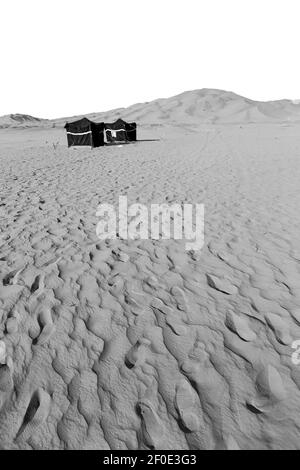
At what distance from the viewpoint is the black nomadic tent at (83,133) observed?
21.3m

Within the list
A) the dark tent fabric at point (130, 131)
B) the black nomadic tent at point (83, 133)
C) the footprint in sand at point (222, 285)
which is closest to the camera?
the footprint in sand at point (222, 285)

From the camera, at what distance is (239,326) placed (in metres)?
2.71

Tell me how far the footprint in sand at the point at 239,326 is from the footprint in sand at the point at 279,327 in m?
0.22

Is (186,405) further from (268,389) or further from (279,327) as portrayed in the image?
(279,327)

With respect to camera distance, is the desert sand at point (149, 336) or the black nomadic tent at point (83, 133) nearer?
the desert sand at point (149, 336)

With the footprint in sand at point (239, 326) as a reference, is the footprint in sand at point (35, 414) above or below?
below

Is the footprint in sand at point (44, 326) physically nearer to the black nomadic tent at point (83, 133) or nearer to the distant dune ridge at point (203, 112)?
the black nomadic tent at point (83, 133)

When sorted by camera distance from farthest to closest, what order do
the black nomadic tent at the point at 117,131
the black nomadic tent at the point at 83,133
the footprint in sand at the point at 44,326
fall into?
the black nomadic tent at the point at 117,131
the black nomadic tent at the point at 83,133
the footprint in sand at the point at 44,326

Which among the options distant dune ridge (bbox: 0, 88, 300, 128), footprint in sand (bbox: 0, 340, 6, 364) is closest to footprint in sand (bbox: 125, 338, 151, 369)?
footprint in sand (bbox: 0, 340, 6, 364)

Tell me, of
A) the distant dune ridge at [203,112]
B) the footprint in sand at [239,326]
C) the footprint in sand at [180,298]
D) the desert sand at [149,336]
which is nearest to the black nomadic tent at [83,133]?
the desert sand at [149,336]

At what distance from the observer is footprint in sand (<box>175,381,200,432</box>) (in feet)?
6.22

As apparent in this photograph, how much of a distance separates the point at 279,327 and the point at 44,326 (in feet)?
7.35

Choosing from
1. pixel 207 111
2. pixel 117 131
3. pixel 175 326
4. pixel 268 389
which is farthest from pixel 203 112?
pixel 268 389

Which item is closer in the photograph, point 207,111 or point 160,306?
point 160,306
